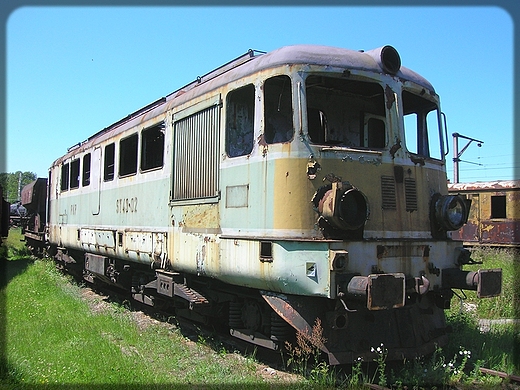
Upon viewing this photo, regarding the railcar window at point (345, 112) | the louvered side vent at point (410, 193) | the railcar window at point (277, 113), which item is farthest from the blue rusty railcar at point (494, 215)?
the railcar window at point (277, 113)

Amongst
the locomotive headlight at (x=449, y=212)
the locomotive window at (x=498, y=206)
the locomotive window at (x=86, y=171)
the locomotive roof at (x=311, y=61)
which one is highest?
the locomotive roof at (x=311, y=61)

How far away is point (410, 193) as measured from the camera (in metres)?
5.71

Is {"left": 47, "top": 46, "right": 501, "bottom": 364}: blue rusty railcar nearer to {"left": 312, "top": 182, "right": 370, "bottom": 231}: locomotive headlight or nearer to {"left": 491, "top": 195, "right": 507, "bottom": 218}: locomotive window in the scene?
{"left": 312, "top": 182, "right": 370, "bottom": 231}: locomotive headlight

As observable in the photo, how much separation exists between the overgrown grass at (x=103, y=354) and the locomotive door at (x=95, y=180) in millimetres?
2074

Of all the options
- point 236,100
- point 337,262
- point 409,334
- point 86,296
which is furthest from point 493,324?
point 86,296

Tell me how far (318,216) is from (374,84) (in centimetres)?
187

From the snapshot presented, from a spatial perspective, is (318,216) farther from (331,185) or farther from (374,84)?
(374,84)

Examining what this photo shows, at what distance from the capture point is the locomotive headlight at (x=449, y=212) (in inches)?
229

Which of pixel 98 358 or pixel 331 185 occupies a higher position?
pixel 331 185

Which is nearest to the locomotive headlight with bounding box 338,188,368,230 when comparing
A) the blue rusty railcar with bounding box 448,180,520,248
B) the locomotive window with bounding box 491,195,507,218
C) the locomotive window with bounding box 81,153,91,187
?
the locomotive window with bounding box 81,153,91,187

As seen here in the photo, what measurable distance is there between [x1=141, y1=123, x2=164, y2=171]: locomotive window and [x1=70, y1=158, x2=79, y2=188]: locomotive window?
15.5ft

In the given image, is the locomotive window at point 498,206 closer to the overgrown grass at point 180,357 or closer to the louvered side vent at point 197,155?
the overgrown grass at point 180,357

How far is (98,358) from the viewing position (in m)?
5.99

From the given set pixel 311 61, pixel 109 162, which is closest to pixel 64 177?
pixel 109 162
